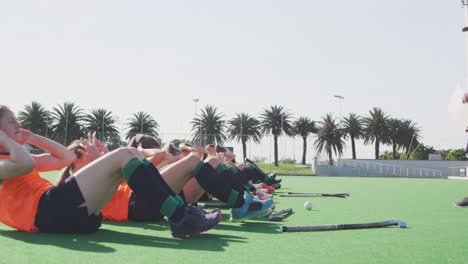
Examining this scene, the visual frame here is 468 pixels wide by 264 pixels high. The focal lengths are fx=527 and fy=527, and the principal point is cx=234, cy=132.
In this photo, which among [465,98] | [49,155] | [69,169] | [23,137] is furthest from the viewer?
[465,98]

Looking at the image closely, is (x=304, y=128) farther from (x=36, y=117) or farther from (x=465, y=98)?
(x=465, y=98)

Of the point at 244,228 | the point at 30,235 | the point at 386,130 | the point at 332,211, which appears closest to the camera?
the point at 30,235

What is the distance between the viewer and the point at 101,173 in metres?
4.35

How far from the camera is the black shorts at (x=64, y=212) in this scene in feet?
14.3

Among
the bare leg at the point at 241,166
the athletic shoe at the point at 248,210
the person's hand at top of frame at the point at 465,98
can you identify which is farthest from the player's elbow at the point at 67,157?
the bare leg at the point at 241,166

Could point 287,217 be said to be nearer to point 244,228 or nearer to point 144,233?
point 244,228

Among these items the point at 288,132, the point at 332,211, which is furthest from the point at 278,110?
the point at 332,211

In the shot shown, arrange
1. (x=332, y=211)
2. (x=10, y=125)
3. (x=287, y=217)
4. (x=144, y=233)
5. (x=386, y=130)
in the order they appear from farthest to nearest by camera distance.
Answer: (x=386, y=130) < (x=332, y=211) < (x=287, y=217) < (x=144, y=233) < (x=10, y=125)

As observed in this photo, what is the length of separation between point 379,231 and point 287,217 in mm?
2046

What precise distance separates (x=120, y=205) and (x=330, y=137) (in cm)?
7118

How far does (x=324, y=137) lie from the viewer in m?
75.8

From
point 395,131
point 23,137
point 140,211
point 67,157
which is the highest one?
point 395,131

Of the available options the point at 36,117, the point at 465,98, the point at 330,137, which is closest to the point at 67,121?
the point at 36,117

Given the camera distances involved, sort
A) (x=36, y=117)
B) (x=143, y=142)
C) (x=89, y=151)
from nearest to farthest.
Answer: (x=89, y=151) → (x=143, y=142) → (x=36, y=117)
